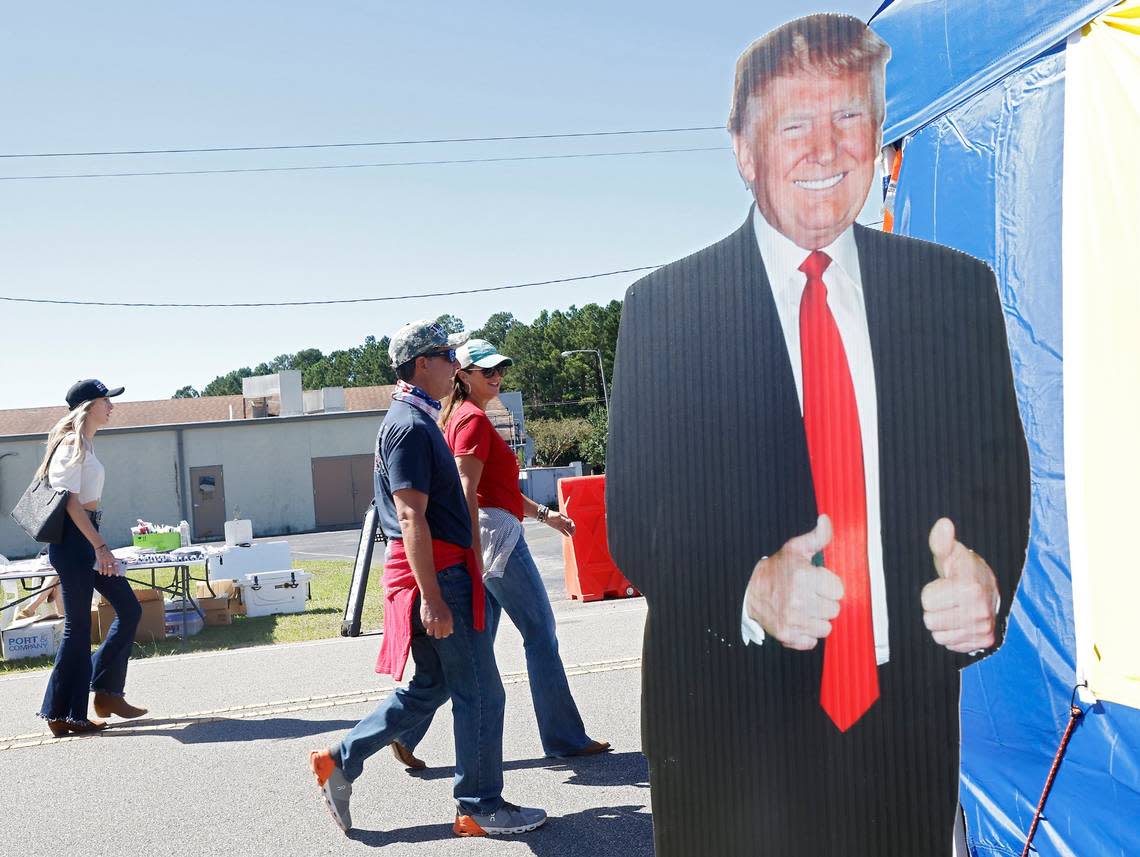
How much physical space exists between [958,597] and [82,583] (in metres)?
5.31

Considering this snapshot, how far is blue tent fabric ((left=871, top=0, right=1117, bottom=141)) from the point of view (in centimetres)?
283

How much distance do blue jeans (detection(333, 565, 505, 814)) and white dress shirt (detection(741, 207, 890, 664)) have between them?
2.16m

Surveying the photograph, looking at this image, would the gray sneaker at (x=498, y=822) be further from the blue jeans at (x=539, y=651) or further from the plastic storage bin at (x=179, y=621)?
the plastic storage bin at (x=179, y=621)

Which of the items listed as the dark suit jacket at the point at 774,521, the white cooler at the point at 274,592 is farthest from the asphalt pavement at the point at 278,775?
the white cooler at the point at 274,592

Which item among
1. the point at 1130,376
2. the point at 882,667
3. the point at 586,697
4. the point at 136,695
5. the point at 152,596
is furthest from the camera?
the point at 152,596

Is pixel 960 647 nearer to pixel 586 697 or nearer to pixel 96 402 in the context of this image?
pixel 586 697

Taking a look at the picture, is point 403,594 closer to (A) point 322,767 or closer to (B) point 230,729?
(A) point 322,767

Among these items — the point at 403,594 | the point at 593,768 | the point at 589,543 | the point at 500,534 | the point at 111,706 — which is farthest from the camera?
the point at 589,543

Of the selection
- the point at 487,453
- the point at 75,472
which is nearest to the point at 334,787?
the point at 487,453

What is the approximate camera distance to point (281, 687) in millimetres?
7273

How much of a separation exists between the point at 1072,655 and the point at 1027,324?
2.96 ft

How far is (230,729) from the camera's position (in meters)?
6.18

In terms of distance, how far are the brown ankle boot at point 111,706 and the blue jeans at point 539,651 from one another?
2.15 meters

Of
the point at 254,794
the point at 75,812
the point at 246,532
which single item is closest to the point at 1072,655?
the point at 254,794
